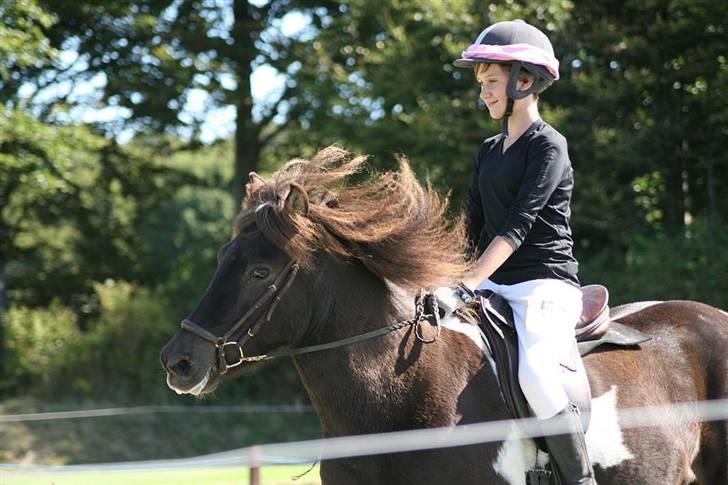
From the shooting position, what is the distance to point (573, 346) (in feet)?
13.5

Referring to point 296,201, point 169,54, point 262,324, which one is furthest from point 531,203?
point 169,54

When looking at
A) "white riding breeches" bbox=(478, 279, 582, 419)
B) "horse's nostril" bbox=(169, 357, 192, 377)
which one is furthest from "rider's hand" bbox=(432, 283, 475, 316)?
"horse's nostril" bbox=(169, 357, 192, 377)

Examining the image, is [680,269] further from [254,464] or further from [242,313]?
[242,313]

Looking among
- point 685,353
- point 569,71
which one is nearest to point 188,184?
point 569,71

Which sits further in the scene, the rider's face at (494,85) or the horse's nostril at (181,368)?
the rider's face at (494,85)

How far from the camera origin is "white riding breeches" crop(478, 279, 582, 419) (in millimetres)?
3873

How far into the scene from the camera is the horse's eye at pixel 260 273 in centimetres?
378

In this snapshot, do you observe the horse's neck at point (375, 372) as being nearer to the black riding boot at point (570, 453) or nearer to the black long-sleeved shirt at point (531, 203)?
the black riding boot at point (570, 453)

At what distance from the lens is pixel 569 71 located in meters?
14.6

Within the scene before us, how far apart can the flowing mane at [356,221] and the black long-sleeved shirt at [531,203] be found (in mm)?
270

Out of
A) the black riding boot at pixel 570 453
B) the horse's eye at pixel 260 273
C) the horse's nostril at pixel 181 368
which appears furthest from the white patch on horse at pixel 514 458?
the horse's nostril at pixel 181 368

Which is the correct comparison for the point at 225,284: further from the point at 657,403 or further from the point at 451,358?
the point at 657,403

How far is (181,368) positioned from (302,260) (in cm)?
69

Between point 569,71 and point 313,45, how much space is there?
670 centimetres
